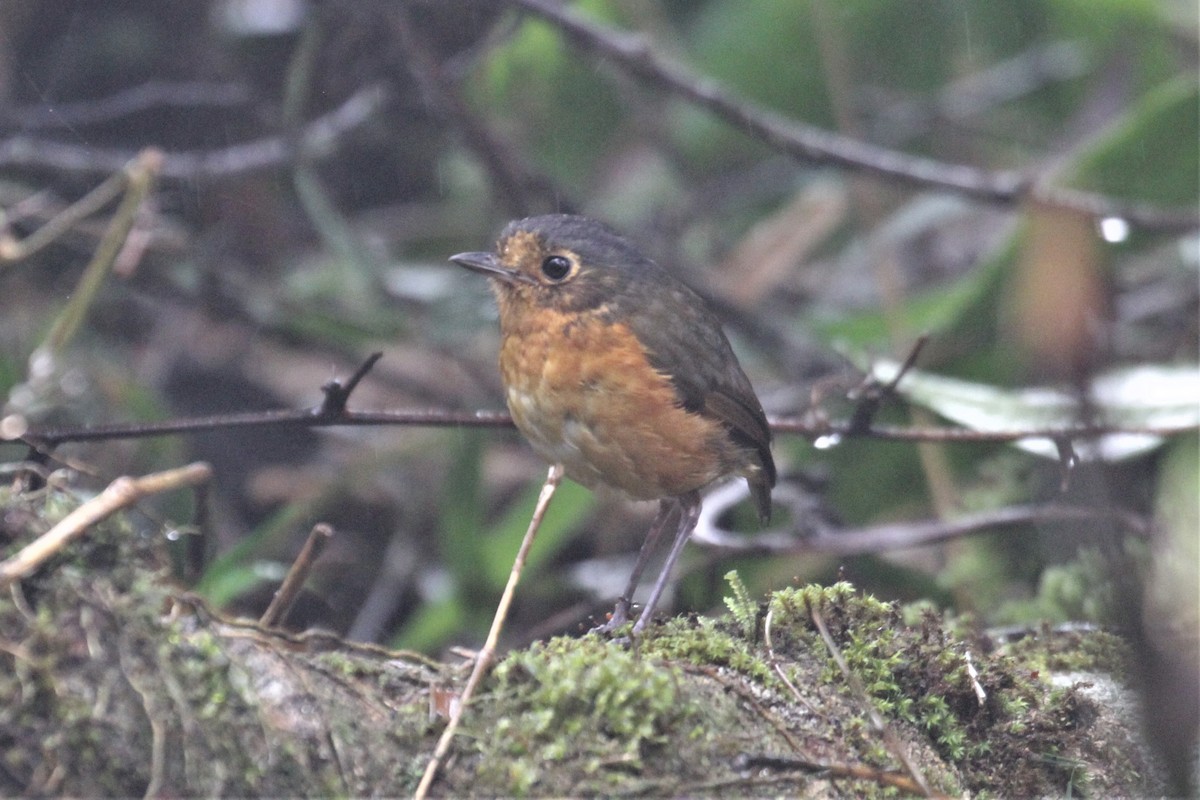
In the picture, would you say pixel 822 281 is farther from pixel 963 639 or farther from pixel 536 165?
pixel 963 639

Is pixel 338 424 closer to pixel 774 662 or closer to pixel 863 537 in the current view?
pixel 774 662

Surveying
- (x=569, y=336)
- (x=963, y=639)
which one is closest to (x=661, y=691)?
(x=963, y=639)

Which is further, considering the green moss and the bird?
the bird

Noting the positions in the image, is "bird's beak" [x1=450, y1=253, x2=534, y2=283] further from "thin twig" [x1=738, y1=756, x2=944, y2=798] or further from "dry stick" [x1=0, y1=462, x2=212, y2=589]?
"thin twig" [x1=738, y1=756, x2=944, y2=798]

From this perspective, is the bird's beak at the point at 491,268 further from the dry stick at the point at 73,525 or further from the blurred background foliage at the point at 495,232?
the dry stick at the point at 73,525

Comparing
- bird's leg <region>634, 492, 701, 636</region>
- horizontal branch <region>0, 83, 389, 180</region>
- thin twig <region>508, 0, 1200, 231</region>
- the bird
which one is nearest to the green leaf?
the bird

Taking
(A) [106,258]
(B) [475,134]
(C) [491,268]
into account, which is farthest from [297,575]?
(B) [475,134]
